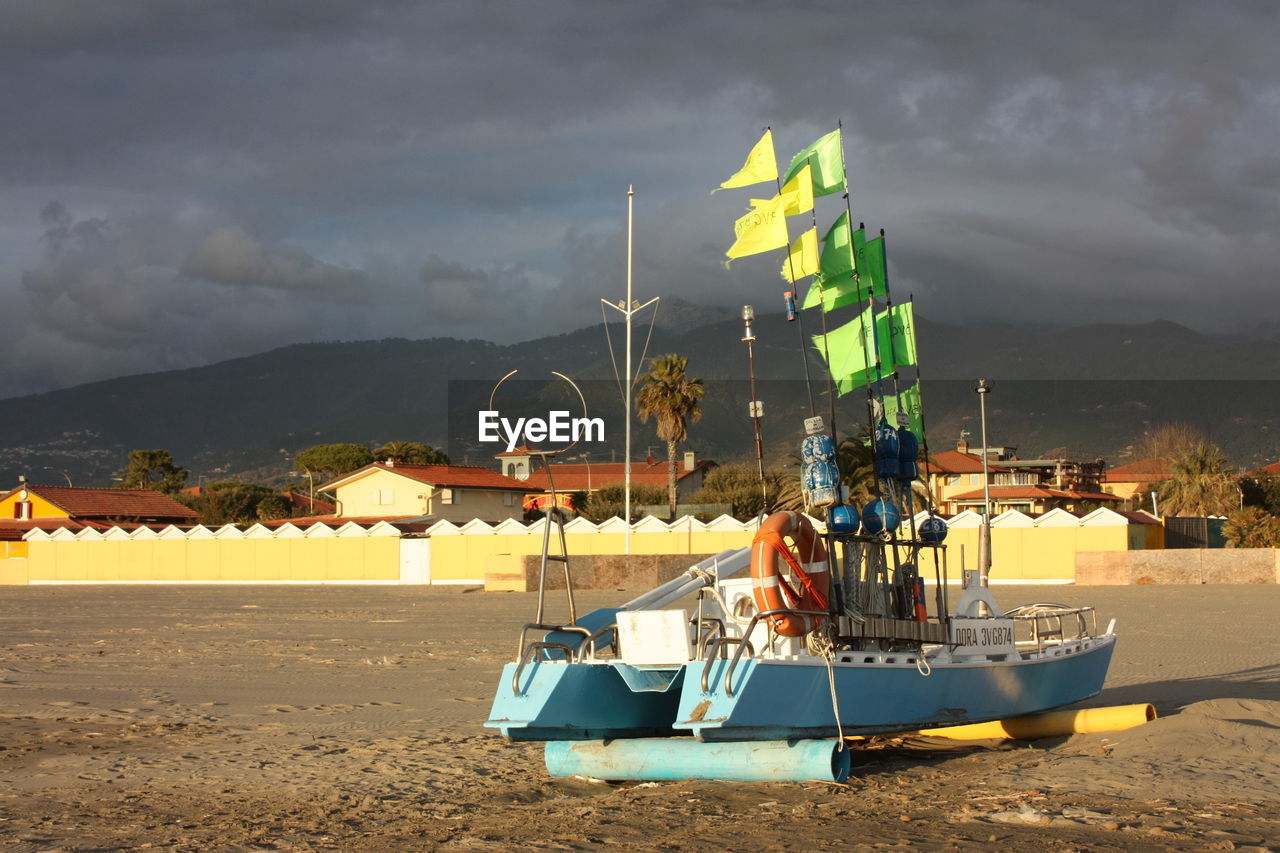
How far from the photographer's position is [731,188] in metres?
13.0

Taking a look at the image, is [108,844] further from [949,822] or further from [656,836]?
[949,822]

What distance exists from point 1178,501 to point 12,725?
75476 millimetres

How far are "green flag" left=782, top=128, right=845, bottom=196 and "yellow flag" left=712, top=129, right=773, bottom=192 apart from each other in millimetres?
281

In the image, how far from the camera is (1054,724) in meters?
12.3

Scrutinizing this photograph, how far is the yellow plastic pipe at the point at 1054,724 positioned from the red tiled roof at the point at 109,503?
70.4 m

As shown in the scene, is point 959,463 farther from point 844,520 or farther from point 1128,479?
point 844,520

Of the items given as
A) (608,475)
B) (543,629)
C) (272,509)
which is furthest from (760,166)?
(608,475)

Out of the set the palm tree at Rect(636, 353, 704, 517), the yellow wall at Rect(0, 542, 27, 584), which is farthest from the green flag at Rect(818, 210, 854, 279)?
the yellow wall at Rect(0, 542, 27, 584)

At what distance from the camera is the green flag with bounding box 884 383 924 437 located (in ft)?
43.0

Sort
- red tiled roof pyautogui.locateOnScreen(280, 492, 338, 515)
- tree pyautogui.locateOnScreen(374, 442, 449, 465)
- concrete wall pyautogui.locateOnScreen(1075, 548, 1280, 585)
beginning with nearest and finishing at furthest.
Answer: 1. concrete wall pyautogui.locateOnScreen(1075, 548, 1280, 585)
2. red tiled roof pyautogui.locateOnScreen(280, 492, 338, 515)
3. tree pyautogui.locateOnScreen(374, 442, 449, 465)

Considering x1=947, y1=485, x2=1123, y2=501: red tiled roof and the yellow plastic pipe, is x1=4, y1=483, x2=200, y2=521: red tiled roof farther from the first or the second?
the yellow plastic pipe

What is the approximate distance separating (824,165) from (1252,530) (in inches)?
1537

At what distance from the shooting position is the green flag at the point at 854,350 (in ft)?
43.2

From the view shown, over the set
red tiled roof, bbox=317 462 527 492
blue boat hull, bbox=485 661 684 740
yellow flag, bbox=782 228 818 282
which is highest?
red tiled roof, bbox=317 462 527 492
